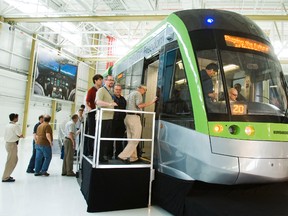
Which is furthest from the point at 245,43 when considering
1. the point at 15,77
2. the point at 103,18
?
the point at 15,77

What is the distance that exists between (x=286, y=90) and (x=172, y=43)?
1.90m

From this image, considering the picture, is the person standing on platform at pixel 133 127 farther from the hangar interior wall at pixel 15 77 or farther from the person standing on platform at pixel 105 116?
the hangar interior wall at pixel 15 77

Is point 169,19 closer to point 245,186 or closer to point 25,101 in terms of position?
point 245,186

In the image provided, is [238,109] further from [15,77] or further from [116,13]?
[15,77]

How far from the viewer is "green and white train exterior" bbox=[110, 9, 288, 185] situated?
11.1 feet

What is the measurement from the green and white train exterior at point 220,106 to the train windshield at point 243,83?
0.01 m

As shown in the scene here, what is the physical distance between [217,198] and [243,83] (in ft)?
5.39

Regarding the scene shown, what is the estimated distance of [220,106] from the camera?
3578mm

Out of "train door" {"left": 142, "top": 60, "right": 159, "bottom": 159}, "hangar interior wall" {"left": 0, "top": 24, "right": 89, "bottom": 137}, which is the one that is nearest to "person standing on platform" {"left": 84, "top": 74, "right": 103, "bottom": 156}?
"train door" {"left": 142, "top": 60, "right": 159, "bottom": 159}

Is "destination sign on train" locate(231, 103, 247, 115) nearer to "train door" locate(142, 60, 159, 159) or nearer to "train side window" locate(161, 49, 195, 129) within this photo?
"train side window" locate(161, 49, 195, 129)

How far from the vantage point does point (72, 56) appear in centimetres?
2077

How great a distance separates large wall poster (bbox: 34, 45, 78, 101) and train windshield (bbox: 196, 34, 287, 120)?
47.5 ft

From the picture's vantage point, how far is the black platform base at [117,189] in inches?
158

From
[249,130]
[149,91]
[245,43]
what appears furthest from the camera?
[149,91]
